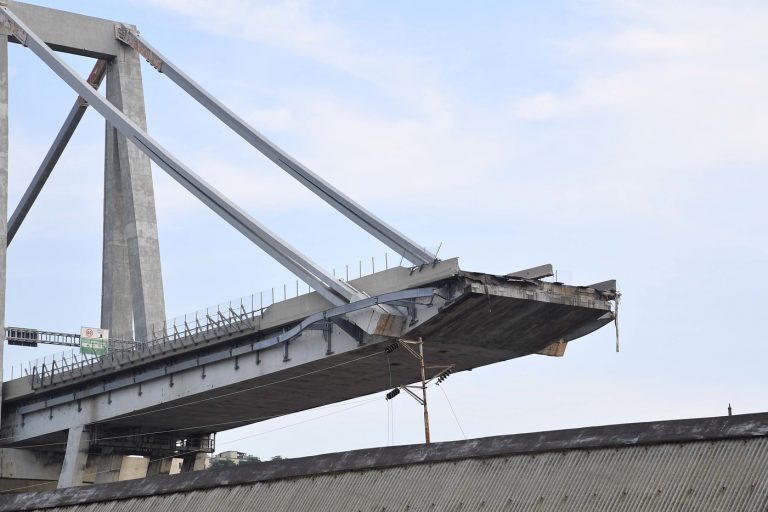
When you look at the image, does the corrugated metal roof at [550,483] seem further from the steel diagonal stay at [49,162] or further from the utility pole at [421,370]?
the steel diagonal stay at [49,162]

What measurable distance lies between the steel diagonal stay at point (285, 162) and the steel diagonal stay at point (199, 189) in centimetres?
407

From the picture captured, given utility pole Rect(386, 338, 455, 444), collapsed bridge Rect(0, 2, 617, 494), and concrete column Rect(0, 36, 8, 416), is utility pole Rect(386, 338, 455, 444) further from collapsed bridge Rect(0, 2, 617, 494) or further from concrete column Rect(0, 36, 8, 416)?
concrete column Rect(0, 36, 8, 416)

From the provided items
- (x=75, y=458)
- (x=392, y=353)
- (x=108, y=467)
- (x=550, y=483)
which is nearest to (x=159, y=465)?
(x=108, y=467)

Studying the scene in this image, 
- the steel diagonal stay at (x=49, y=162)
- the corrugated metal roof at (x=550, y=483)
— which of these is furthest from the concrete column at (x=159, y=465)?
the corrugated metal roof at (x=550, y=483)

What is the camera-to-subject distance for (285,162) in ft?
268

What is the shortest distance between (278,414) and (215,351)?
790 cm

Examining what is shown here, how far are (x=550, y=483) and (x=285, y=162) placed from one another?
54.5 meters

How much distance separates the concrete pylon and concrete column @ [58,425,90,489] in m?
7.96

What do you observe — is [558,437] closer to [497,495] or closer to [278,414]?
[497,495]

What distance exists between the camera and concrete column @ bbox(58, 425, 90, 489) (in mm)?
85562

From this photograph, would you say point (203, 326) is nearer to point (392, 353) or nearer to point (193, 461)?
point (392, 353)

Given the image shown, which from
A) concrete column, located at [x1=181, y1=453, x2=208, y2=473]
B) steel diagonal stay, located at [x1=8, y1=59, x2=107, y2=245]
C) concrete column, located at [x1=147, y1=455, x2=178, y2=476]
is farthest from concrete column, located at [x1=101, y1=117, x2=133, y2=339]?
concrete column, located at [x1=181, y1=453, x2=208, y2=473]

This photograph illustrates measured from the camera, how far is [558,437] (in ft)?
99.5

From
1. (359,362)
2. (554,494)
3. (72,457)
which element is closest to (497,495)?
(554,494)
